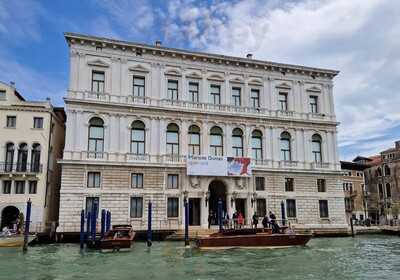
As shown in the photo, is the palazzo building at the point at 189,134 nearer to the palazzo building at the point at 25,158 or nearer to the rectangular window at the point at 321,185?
the rectangular window at the point at 321,185

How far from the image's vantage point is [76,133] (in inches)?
898

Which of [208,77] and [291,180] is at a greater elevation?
[208,77]

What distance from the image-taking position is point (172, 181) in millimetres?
24078

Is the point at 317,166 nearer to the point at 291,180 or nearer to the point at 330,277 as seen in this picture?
the point at 291,180

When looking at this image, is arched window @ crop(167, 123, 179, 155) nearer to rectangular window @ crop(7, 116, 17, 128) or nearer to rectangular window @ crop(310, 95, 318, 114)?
rectangular window @ crop(7, 116, 17, 128)

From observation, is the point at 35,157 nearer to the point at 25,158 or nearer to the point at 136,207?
the point at 25,158

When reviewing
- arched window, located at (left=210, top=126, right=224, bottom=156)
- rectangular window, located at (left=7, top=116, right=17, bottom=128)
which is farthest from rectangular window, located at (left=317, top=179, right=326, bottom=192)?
rectangular window, located at (left=7, top=116, right=17, bottom=128)

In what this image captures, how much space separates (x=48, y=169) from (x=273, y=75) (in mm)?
16500

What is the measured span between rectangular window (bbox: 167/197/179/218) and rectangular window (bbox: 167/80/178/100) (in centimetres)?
663

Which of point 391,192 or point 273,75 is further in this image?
point 391,192

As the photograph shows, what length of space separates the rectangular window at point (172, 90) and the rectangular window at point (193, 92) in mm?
986

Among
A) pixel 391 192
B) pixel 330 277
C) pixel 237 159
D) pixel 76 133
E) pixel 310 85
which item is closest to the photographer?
pixel 330 277

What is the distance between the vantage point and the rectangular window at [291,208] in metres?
26.0

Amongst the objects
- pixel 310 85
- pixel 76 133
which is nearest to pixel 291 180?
pixel 310 85
